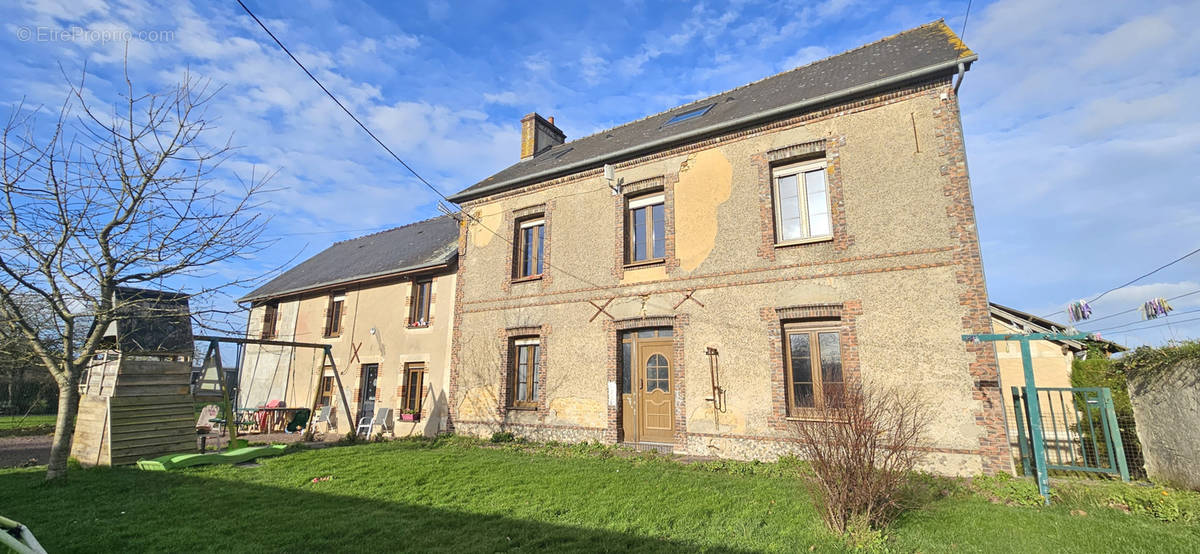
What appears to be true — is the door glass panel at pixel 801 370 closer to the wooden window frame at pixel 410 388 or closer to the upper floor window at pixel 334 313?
the wooden window frame at pixel 410 388

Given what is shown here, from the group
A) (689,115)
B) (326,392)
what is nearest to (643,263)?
(689,115)

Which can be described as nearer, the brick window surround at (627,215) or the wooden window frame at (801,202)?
the wooden window frame at (801,202)

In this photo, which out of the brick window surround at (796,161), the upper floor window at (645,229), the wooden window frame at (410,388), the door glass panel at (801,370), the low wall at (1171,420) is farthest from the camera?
the wooden window frame at (410,388)

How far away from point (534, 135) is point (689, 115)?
16.5 feet

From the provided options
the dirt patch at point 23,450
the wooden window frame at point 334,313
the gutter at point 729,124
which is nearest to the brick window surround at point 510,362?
the gutter at point 729,124

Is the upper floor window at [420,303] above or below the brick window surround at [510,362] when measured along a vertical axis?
above

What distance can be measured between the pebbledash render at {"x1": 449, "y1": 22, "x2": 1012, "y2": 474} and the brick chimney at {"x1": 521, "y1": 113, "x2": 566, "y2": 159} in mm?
2792

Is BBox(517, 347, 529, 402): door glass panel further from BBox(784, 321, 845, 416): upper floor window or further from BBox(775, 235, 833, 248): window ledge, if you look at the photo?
BBox(775, 235, 833, 248): window ledge

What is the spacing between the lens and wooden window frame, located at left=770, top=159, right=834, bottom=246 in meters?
8.67

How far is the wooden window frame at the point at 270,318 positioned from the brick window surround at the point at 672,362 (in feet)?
44.1

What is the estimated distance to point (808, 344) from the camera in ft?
27.8

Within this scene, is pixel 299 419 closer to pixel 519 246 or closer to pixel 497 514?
pixel 519 246

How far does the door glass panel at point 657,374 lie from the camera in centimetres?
986

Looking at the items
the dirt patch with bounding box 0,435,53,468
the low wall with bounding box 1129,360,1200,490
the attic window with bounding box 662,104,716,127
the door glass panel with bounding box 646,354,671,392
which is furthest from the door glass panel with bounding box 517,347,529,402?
the low wall with bounding box 1129,360,1200,490
